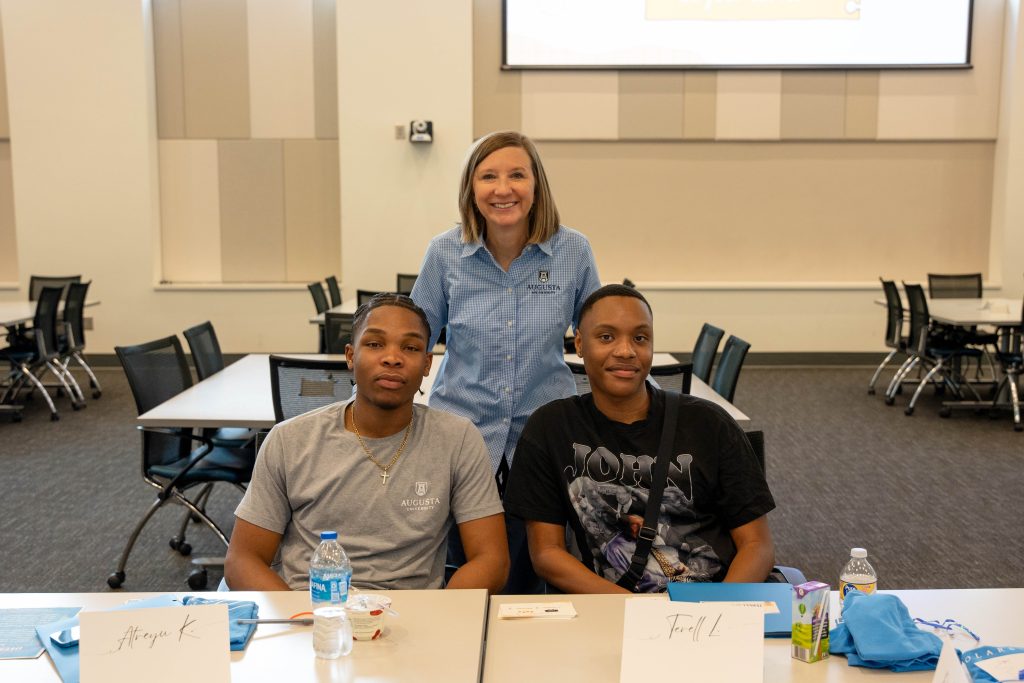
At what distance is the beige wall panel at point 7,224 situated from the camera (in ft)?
32.7

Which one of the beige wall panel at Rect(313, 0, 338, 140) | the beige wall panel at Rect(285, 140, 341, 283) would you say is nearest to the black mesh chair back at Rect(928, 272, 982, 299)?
the beige wall panel at Rect(285, 140, 341, 283)

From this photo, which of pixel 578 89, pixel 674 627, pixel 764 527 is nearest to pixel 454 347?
pixel 764 527

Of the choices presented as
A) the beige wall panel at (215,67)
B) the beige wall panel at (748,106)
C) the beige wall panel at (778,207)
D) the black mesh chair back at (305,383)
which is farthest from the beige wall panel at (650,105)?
the black mesh chair back at (305,383)

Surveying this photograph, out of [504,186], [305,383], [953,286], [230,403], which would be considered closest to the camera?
[504,186]

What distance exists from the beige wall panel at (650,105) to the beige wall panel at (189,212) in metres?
4.02

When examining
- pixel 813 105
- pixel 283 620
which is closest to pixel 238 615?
pixel 283 620

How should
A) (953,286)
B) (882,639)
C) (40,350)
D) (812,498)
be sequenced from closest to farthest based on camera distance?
(882,639)
(812,498)
(40,350)
(953,286)

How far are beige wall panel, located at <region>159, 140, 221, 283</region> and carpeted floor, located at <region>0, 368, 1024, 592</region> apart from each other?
7.62ft

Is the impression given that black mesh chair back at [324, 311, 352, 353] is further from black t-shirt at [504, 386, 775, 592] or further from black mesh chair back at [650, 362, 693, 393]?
black t-shirt at [504, 386, 775, 592]

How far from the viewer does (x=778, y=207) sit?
988cm

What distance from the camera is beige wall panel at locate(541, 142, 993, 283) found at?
9.80 meters

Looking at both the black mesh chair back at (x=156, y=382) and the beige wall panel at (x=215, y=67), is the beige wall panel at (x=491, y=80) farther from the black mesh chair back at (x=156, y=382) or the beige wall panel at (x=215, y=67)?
the black mesh chair back at (x=156, y=382)

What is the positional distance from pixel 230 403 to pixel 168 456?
1.19 ft

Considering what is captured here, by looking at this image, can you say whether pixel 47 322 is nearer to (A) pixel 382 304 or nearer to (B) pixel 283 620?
(A) pixel 382 304
